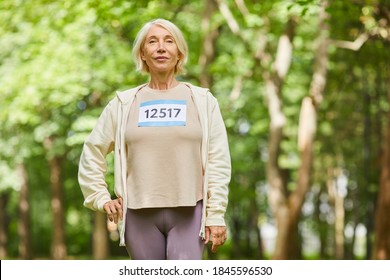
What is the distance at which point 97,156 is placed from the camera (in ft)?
11.9

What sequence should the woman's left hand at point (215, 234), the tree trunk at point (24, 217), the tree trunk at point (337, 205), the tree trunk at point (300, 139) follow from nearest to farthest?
the woman's left hand at point (215, 234) < the tree trunk at point (300, 139) < the tree trunk at point (24, 217) < the tree trunk at point (337, 205)

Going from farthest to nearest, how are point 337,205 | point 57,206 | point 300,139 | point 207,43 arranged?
point 337,205 < point 57,206 < point 207,43 < point 300,139

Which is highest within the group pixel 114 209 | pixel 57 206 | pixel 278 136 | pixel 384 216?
pixel 278 136

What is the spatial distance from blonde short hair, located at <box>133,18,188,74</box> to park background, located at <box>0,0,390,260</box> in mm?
5707

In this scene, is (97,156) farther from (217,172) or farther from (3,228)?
(3,228)

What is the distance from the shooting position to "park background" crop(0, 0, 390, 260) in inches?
569

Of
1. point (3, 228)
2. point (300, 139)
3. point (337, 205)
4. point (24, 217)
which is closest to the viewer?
point (300, 139)

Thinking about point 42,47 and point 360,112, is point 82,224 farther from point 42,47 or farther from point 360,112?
point 42,47

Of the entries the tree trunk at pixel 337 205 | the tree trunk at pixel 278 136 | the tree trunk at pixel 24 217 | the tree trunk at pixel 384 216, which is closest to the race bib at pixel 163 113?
the tree trunk at pixel 384 216

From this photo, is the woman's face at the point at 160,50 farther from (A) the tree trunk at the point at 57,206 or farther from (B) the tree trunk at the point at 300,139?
(A) the tree trunk at the point at 57,206

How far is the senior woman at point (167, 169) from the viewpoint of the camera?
3461 millimetres

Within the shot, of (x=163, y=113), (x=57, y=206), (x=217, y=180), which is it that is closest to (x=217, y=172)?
(x=217, y=180)

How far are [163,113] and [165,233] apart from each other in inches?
20.0

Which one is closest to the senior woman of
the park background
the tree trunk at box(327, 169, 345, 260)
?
the park background
